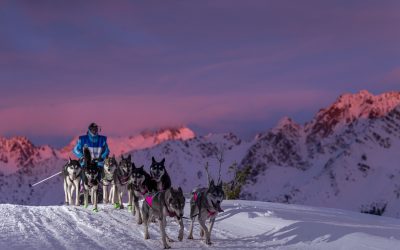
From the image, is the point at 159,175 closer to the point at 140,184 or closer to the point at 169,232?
the point at 140,184

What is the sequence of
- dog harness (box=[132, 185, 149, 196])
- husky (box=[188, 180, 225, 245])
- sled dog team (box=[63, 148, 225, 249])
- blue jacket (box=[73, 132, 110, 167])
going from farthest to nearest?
blue jacket (box=[73, 132, 110, 167]) < dog harness (box=[132, 185, 149, 196]) < husky (box=[188, 180, 225, 245]) < sled dog team (box=[63, 148, 225, 249])

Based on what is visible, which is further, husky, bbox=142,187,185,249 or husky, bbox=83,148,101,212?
husky, bbox=83,148,101,212

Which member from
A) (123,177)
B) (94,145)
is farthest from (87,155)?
(123,177)

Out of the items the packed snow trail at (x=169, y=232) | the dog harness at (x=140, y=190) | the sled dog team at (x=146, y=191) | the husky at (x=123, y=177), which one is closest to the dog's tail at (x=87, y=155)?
the sled dog team at (x=146, y=191)

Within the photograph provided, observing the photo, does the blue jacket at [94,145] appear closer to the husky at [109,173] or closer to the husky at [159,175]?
the husky at [109,173]

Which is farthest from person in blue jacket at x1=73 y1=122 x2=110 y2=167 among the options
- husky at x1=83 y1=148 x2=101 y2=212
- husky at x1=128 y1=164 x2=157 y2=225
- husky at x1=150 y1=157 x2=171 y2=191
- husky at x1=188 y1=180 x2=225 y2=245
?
husky at x1=188 y1=180 x2=225 y2=245

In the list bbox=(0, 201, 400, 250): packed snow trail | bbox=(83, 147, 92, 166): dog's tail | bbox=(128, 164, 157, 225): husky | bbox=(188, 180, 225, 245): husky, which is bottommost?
bbox=(0, 201, 400, 250): packed snow trail

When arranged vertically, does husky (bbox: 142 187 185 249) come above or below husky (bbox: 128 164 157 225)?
below

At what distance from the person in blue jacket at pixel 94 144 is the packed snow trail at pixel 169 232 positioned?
92.1 inches

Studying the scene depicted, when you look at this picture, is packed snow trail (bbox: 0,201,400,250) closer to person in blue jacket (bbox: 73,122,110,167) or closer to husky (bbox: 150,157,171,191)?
husky (bbox: 150,157,171,191)

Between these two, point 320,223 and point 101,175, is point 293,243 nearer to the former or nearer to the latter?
point 320,223

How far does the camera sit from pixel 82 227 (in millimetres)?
15898

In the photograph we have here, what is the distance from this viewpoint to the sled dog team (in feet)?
44.4

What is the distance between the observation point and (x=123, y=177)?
18859 millimetres
